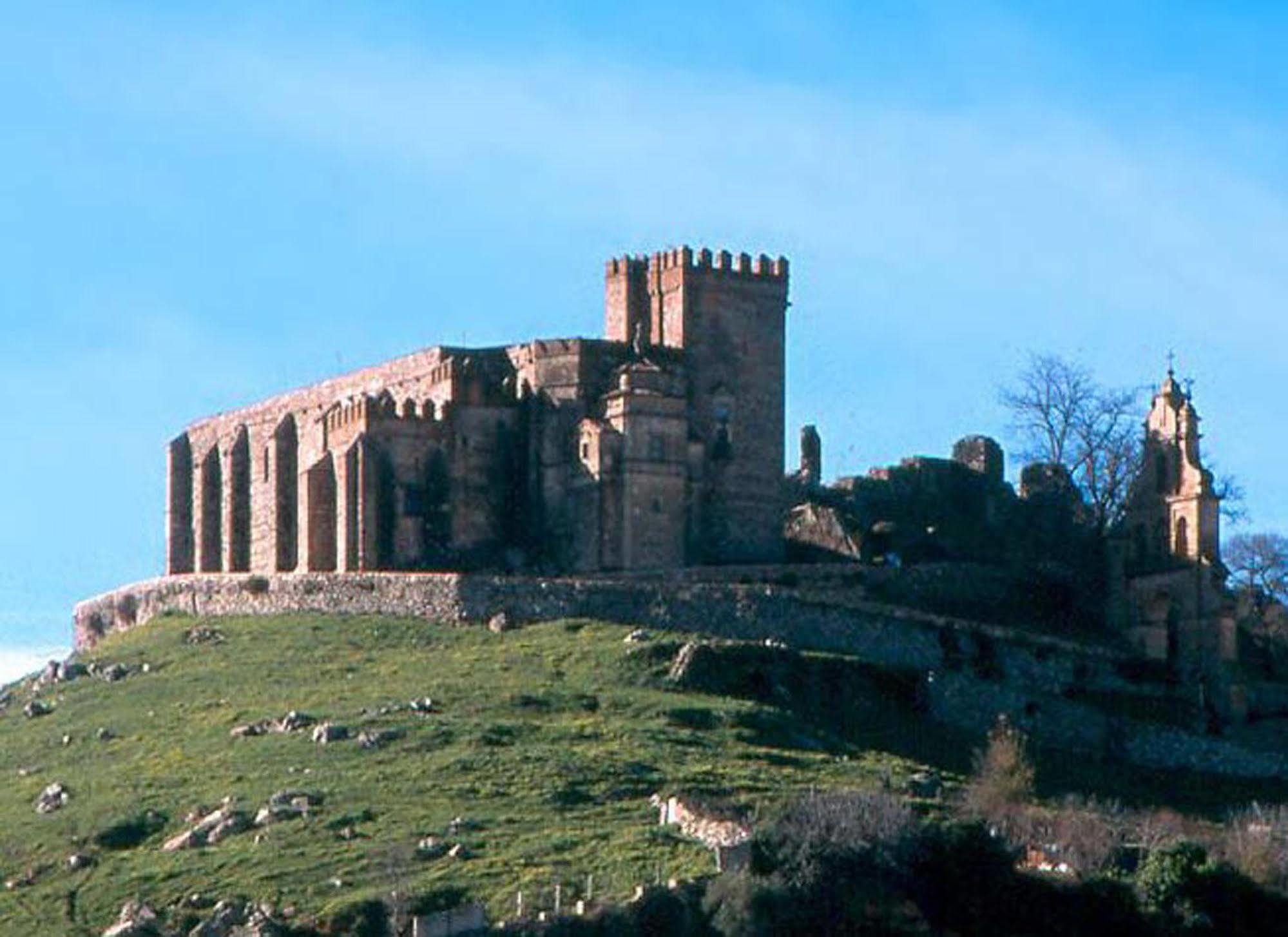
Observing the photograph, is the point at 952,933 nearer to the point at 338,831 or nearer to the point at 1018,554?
the point at 338,831

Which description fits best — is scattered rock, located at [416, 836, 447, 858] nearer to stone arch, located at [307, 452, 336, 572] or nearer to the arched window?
the arched window

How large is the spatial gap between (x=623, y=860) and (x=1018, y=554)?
30.1m

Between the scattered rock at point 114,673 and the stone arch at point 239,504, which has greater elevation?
the stone arch at point 239,504

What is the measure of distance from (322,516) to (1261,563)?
96.7 feet

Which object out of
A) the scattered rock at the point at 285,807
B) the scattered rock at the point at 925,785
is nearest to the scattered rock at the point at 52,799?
the scattered rock at the point at 285,807

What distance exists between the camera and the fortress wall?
295 ft

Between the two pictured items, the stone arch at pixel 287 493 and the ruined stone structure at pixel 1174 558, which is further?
the stone arch at pixel 287 493

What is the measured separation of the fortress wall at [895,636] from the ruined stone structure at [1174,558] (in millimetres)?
2994

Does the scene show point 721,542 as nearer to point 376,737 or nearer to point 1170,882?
point 376,737

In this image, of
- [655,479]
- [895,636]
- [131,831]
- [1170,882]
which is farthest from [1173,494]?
[131,831]

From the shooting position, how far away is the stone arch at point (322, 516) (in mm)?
99000

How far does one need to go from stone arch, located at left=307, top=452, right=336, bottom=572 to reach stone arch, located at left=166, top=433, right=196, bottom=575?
12924 mm

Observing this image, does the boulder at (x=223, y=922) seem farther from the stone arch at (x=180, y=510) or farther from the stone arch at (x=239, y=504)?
the stone arch at (x=180, y=510)

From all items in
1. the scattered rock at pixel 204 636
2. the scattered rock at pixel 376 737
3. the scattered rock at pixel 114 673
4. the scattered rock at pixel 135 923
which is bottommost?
the scattered rock at pixel 135 923
